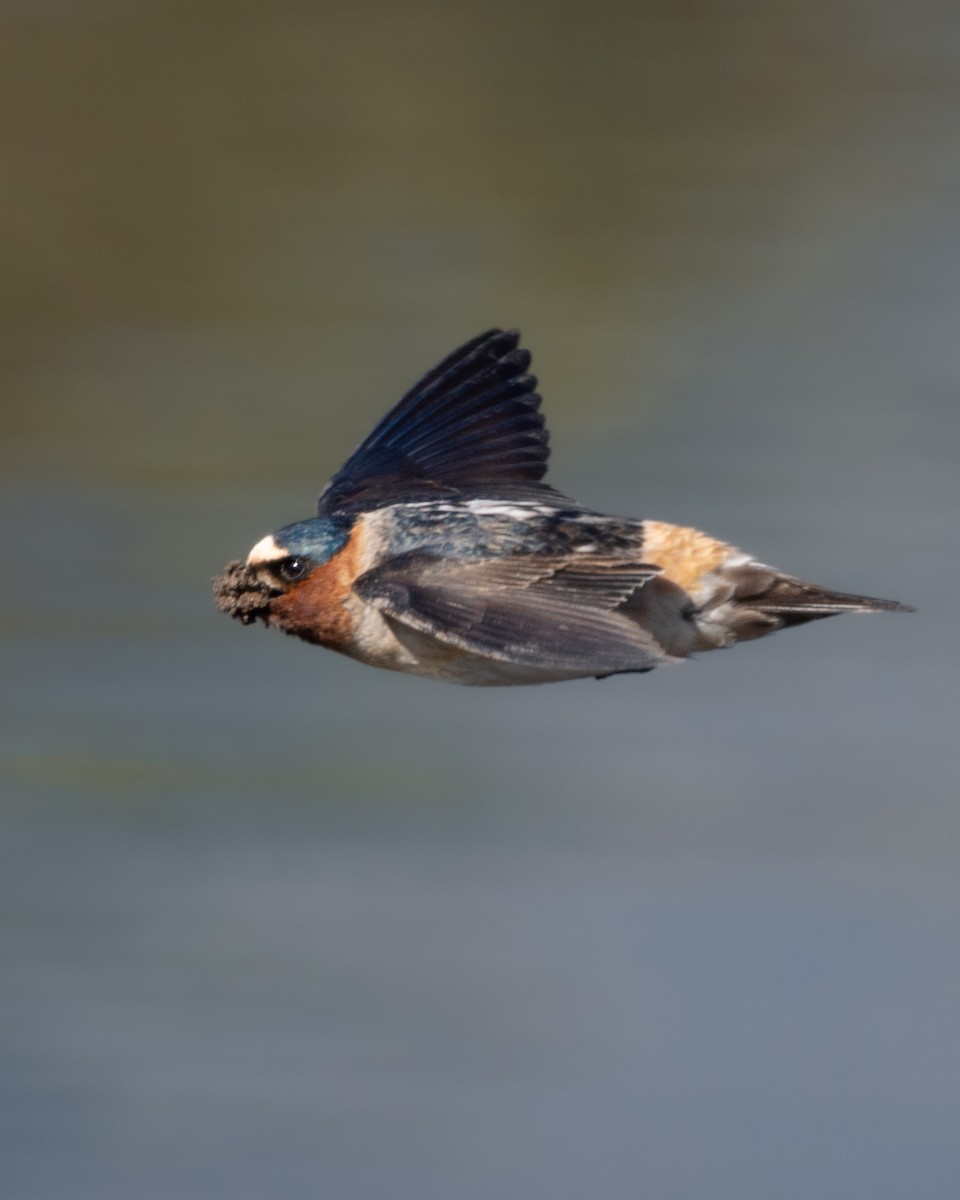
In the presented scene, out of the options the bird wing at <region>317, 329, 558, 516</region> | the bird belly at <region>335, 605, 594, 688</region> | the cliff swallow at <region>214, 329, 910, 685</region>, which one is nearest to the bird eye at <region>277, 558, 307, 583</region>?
the cliff swallow at <region>214, 329, 910, 685</region>

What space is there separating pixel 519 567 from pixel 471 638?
0.26m

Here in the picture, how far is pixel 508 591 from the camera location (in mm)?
3826

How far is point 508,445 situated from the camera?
15.7 feet

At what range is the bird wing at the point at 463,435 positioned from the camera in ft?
15.4

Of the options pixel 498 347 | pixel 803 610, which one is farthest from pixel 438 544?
pixel 498 347

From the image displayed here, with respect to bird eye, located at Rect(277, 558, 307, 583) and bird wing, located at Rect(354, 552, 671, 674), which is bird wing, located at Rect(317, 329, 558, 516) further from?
bird wing, located at Rect(354, 552, 671, 674)

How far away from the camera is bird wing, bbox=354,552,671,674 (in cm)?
364

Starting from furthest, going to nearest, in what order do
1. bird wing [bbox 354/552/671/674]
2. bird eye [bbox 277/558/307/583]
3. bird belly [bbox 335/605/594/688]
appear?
bird eye [bbox 277/558/307/583]
bird belly [bbox 335/605/594/688]
bird wing [bbox 354/552/671/674]

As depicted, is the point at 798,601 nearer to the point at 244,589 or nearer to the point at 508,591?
the point at 508,591

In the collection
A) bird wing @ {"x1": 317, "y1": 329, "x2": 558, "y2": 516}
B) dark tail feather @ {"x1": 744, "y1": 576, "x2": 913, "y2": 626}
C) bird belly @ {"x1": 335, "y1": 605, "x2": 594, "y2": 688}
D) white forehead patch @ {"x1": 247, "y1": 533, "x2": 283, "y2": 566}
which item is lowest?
bird belly @ {"x1": 335, "y1": 605, "x2": 594, "y2": 688}

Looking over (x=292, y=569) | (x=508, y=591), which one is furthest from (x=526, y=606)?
(x=292, y=569)

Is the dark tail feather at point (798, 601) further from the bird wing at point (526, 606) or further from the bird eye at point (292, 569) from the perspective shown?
the bird eye at point (292, 569)

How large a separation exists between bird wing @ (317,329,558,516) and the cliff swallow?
30cm

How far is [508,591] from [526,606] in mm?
62
